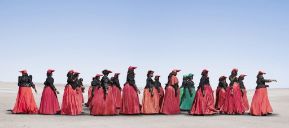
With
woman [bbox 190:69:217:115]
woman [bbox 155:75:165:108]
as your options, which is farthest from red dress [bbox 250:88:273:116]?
woman [bbox 155:75:165:108]

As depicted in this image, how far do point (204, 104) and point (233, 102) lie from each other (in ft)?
6.18

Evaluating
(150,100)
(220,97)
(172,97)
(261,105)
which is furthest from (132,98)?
(261,105)

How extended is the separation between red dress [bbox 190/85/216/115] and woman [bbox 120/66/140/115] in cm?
257

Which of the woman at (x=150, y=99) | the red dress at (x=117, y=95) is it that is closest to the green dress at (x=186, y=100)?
the woman at (x=150, y=99)

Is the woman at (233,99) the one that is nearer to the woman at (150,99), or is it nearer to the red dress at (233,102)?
the red dress at (233,102)

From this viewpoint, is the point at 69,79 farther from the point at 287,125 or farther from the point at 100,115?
the point at 287,125

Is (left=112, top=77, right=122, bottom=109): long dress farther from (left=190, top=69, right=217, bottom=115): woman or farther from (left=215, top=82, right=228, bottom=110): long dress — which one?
(left=215, top=82, right=228, bottom=110): long dress

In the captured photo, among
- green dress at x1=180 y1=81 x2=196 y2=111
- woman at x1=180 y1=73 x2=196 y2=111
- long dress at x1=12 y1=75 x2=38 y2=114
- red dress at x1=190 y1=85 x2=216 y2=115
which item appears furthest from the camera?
green dress at x1=180 y1=81 x2=196 y2=111

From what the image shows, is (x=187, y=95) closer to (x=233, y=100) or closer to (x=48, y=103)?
(x=233, y=100)

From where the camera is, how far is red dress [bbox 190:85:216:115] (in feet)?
69.7

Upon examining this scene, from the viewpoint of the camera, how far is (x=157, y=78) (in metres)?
23.2

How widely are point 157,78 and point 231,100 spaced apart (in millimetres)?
3625

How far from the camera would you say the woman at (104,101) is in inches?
837

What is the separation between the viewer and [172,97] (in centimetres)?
2228
